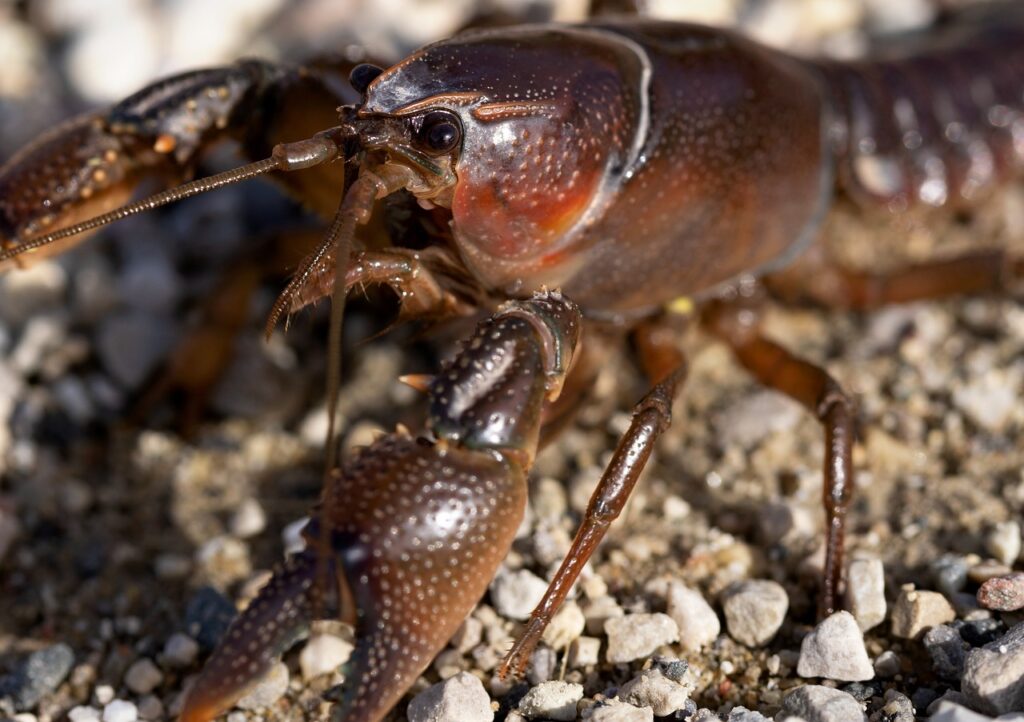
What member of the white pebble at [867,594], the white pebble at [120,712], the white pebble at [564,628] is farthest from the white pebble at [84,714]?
the white pebble at [867,594]

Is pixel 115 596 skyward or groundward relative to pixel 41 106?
groundward

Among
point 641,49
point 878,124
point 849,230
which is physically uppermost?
point 641,49

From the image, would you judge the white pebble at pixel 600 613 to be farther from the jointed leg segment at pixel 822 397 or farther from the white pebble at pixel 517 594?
the jointed leg segment at pixel 822 397

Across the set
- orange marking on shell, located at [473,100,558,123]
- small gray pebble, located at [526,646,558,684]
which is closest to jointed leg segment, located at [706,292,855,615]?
small gray pebble, located at [526,646,558,684]

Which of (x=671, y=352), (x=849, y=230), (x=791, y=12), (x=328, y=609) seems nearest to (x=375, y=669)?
(x=328, y=609)

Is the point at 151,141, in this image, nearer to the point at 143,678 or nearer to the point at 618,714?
the point at 143,678

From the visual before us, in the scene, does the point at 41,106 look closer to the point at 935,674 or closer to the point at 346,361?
the point at 346,361

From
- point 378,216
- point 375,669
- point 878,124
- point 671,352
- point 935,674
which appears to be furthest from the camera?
point 878,124
